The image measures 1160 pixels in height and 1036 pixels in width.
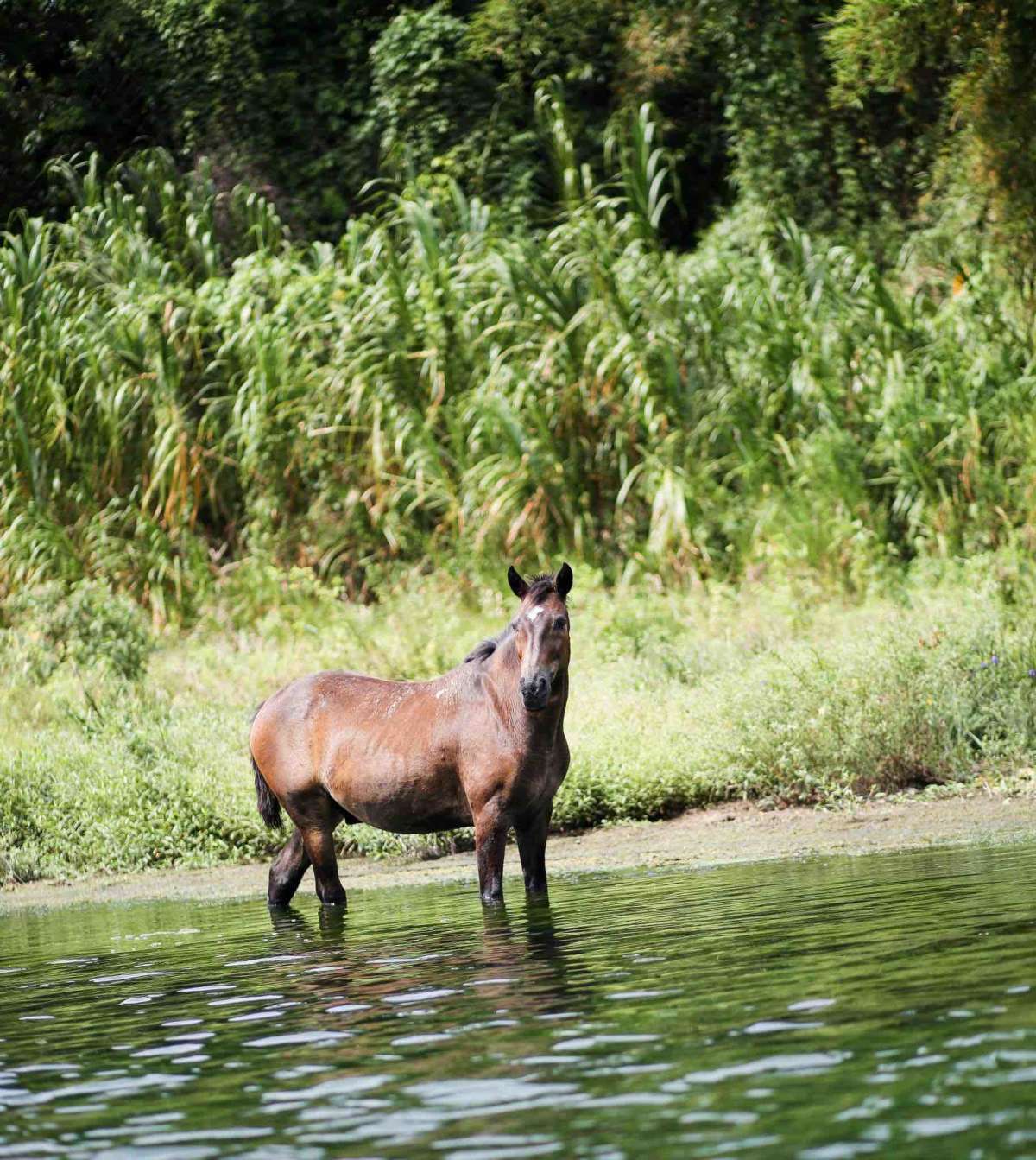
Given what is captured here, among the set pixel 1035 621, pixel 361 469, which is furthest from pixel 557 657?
pixel 361 469

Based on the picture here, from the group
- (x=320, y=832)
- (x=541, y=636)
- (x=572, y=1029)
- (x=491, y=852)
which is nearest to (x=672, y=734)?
(x=320, y=832)

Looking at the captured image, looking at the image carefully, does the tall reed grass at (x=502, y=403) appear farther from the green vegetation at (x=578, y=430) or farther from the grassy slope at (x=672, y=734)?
the grassy slope at (x=672, y=734)

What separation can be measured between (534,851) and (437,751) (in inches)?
27.7

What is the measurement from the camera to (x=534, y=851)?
334 inches

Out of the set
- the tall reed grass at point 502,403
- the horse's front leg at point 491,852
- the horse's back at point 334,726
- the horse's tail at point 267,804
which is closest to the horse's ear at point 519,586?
the horse's back at point 334,726

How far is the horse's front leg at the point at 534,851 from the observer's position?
335 inches

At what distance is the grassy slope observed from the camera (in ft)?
36.6

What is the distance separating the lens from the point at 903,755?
11.1 meters

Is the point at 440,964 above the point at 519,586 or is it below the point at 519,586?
below

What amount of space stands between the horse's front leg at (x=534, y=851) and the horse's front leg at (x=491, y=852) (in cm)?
17

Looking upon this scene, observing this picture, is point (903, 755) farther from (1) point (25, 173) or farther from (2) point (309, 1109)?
(1) point (25, 173)

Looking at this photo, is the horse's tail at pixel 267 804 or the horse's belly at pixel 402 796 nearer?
the horse's belly at pixel 402 796

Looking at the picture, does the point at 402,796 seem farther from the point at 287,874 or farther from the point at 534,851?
the point at 287,874

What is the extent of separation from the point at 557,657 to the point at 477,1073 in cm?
362
